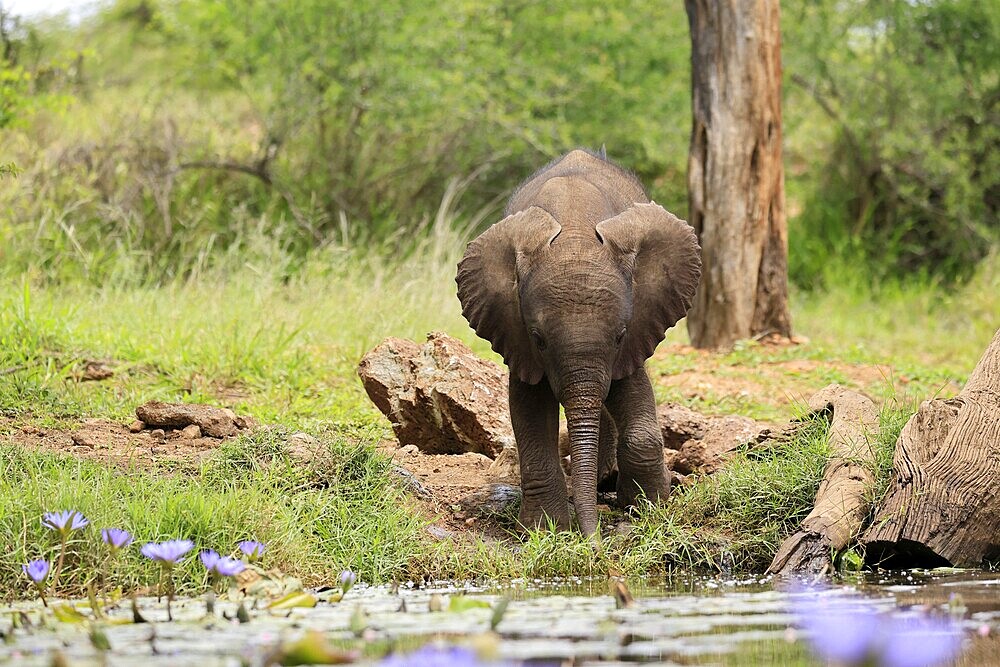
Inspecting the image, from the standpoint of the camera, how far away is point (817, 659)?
3.87m

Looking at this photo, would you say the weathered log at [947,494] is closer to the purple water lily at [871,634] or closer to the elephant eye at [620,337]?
the purple water lily at [871,634]

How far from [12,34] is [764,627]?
14.7 m

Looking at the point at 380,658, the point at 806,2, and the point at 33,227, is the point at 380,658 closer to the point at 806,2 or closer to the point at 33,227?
the point at 33,227

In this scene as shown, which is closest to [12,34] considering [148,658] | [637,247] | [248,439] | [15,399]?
[15,399]

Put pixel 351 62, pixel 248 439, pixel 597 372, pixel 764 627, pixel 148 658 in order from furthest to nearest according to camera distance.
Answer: pixel 351 62, pixel 248 439, pixel 597 372, pixel 764 627, pixel 148 658

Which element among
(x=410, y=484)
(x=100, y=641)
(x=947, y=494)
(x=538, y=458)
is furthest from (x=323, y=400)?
(x=100, y=641)

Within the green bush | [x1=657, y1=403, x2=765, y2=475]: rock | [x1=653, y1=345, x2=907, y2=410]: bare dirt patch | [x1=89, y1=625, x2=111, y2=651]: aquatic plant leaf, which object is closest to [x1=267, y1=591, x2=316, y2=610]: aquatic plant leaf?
[x1=89, y1=625, x2=111, y2=651]: aquatic plant leaf

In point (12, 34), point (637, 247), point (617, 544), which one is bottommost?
point (617, 544)

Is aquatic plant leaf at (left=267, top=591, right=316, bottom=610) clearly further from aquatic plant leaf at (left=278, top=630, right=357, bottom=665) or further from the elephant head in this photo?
the elephant head

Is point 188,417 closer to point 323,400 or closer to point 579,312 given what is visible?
point 323,400

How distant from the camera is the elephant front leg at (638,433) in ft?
21.6

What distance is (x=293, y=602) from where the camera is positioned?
15.4ft

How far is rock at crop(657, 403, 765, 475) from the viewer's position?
739 cm

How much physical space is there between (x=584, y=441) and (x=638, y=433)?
0.56 m
